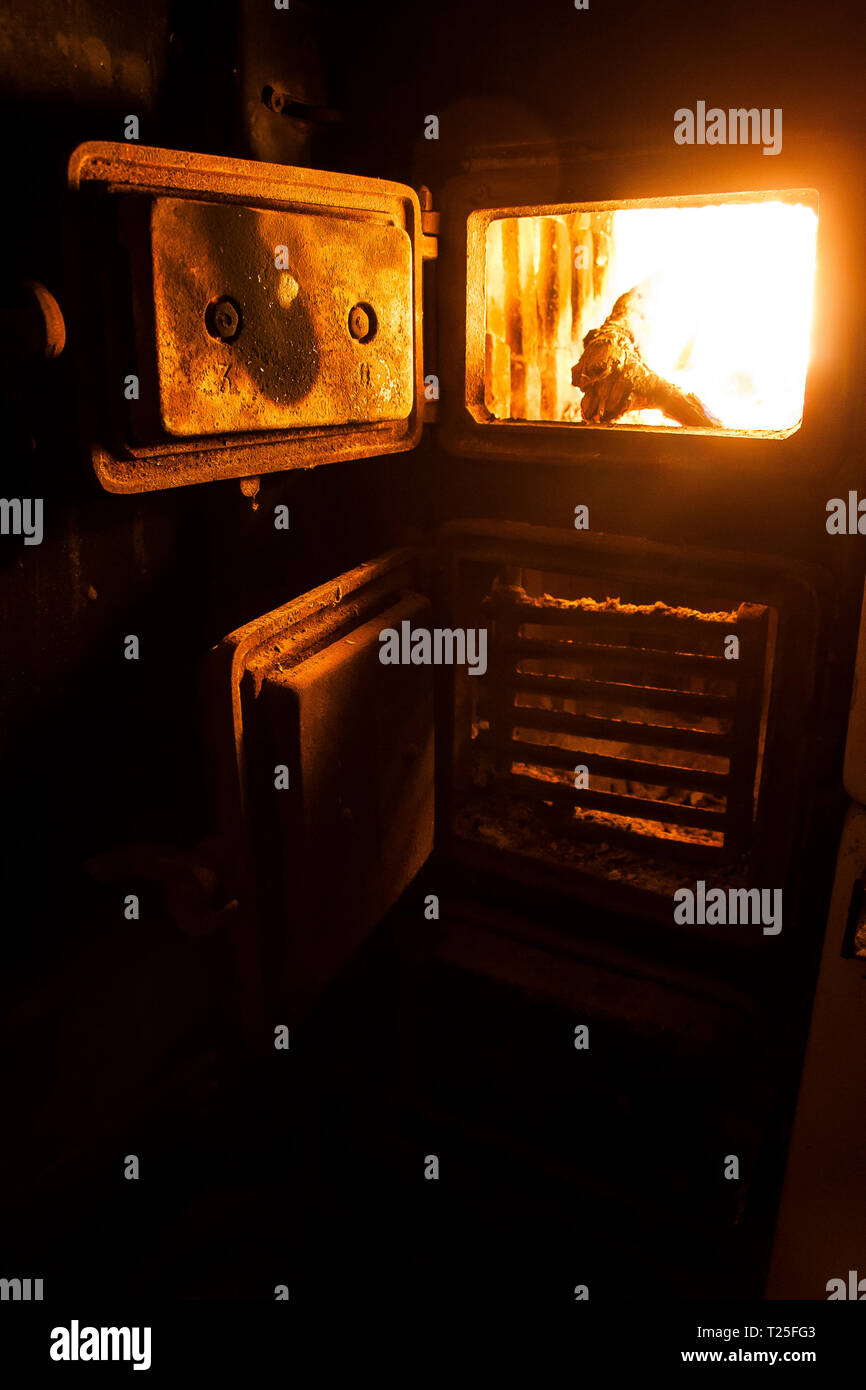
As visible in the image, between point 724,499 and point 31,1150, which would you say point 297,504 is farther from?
point 31,1150

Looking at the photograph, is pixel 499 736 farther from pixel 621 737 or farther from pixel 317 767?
pixel 317 767

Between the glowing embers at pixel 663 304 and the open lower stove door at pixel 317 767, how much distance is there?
0.78 metres

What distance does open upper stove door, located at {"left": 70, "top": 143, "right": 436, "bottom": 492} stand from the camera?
3.40 ft

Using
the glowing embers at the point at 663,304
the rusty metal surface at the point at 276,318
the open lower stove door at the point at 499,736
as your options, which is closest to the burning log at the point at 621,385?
the glowing embers at the point at 663,304

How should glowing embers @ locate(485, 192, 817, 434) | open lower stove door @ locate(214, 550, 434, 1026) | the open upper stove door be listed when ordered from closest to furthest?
the open upper stove door < open lower stove door @ locate(214, 550, 434, 1026) < glowing embers @ locate(485, 192, 817, 434)

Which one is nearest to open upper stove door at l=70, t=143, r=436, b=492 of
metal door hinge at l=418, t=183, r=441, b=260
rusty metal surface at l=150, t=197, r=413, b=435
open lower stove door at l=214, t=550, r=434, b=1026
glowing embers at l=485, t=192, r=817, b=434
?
rusty metal surface at l=150, t=197, r=413, b=435

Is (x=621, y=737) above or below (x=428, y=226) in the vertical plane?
below

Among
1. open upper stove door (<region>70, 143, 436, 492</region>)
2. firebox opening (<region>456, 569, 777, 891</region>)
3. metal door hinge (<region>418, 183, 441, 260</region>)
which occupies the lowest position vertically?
firebox opening (<region>456, 569, 777, 891</region>)

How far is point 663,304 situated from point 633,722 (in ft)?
3.15

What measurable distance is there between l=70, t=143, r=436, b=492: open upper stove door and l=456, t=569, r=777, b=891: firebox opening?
1.88 ft

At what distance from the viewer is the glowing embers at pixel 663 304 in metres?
1.99

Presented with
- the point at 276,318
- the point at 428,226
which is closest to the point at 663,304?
the point at 428,226

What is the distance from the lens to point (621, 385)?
1852mm

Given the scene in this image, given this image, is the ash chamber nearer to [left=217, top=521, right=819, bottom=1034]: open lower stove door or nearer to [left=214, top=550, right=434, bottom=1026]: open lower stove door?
[left=217, top=521, right=819, bottom=1034]: open lower stove door
